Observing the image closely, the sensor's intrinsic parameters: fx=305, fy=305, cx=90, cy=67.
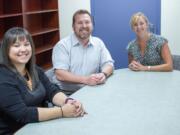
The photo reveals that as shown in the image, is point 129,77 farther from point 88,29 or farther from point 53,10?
point 53,10

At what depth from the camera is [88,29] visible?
9.28 ft

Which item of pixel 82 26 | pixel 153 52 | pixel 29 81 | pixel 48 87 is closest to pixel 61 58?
pixel 82 26

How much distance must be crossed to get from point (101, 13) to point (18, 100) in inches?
128

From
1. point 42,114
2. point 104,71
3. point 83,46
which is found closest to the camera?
point 42,114

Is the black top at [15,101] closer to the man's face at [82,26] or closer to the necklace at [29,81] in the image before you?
the necklace at [29,81]

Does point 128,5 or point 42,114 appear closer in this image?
point 42,114

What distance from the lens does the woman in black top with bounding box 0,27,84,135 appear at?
1694 mm

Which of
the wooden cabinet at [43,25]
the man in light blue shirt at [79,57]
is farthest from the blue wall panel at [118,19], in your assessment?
the man in light blue shirt at [79,57]

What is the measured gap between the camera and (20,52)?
191cm

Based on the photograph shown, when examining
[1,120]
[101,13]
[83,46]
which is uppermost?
[101,13]

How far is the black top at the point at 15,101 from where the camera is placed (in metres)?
1.69

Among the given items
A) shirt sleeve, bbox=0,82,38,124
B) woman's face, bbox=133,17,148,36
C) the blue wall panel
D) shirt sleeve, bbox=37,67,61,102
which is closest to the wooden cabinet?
the blue wall panel

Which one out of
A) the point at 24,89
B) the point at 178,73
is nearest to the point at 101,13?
the point at 178,73

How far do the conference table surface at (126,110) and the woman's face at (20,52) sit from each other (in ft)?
1.46
